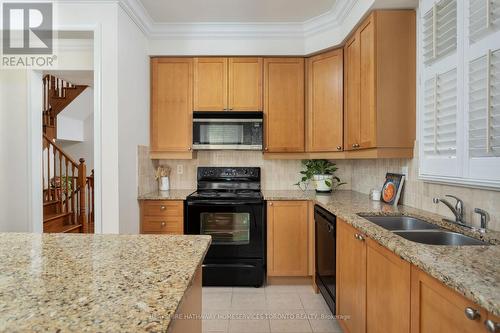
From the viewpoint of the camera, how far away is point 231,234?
2826mm

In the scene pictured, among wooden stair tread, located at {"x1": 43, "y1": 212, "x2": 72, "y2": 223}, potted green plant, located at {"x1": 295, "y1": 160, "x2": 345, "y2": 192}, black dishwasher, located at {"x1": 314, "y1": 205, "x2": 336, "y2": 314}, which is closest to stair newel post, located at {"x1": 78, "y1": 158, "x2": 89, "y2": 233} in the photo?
wooden stair tread, located at {"x1": 43, "y1": 212, "x2": 72, "y2": 223}

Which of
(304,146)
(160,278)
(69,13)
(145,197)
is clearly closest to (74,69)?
(69,13)

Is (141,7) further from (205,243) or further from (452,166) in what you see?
(452,166)

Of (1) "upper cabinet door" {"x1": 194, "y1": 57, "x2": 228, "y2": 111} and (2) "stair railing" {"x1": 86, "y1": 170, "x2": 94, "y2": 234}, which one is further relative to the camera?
(2) "stair railing" {"x1": 86, "y1": 170, "x2": 94, "y2": 234}

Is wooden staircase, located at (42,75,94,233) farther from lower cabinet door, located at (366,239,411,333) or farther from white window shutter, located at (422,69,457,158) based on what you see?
white window shutter, located at (422,69,457,158)

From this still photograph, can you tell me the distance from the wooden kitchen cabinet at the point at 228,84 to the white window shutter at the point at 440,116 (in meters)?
1.67

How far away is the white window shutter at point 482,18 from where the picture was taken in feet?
4.19

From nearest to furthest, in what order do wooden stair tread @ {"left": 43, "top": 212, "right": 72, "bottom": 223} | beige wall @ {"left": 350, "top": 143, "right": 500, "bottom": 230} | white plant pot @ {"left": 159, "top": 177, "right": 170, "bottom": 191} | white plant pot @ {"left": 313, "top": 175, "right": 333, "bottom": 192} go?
beige wall @ {"left": 350, "top": 143, "right": 500, "bottom": 230} → white plant pot @ {"left": 313, "top": 175, "right": 333, "bottom": 192} → white plant pot @ {"left": 159, "top": 177, "right": 170, "bottom": 191} → wooden stair tread @ {"left": 43, "top": 212, "right": 72, "bottom": 223}

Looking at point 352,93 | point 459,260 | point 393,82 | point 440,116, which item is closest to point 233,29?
point 352,93

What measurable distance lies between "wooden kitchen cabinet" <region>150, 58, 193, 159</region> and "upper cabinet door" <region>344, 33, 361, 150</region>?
1.63 m

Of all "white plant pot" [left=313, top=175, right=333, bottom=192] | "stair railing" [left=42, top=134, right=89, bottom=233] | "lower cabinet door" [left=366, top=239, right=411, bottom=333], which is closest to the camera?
"lower cabinet door" [left=366, top=239, right=411, bottom=333]

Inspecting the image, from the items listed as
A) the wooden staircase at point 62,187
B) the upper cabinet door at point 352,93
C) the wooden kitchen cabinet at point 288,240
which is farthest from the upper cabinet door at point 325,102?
the wooden staircase at point 62,187

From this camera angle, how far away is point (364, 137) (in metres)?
2.27

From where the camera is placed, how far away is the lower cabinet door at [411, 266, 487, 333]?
807 mm
